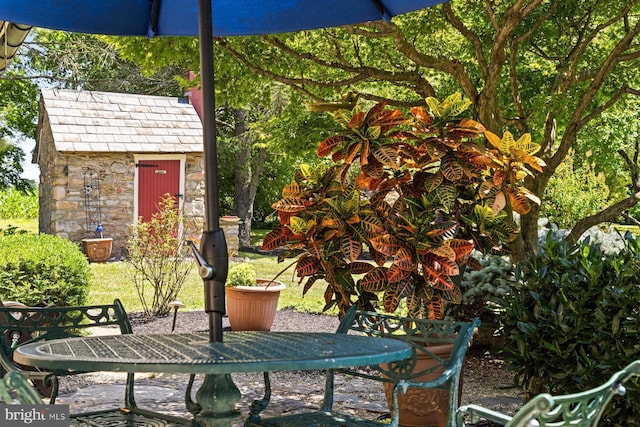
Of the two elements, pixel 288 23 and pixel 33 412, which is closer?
pixel 33 412

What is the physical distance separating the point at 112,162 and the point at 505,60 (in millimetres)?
9373

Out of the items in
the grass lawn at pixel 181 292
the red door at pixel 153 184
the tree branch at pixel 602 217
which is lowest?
the grass lawn at pixel 181 292

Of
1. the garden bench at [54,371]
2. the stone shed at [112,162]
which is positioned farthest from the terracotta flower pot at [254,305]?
the stone shed at [112,162]

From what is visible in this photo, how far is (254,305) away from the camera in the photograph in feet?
27.0

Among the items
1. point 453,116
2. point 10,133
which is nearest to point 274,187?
point 10,133

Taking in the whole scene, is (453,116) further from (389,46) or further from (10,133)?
(10,133)

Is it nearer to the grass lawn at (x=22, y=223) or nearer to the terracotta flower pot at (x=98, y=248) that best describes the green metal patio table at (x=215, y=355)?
the terracotta flower pot at (x=98, y=248)

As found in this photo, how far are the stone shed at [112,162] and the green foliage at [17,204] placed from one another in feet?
→ 26.1

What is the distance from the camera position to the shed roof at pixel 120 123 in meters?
14.9

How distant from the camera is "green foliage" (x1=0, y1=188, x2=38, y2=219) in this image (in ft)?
78.0

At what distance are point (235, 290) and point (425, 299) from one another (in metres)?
4.05

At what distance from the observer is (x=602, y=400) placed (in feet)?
5.74

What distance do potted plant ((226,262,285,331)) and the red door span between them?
7.50 meters

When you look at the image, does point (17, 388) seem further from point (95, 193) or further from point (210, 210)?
point (95, 193)
